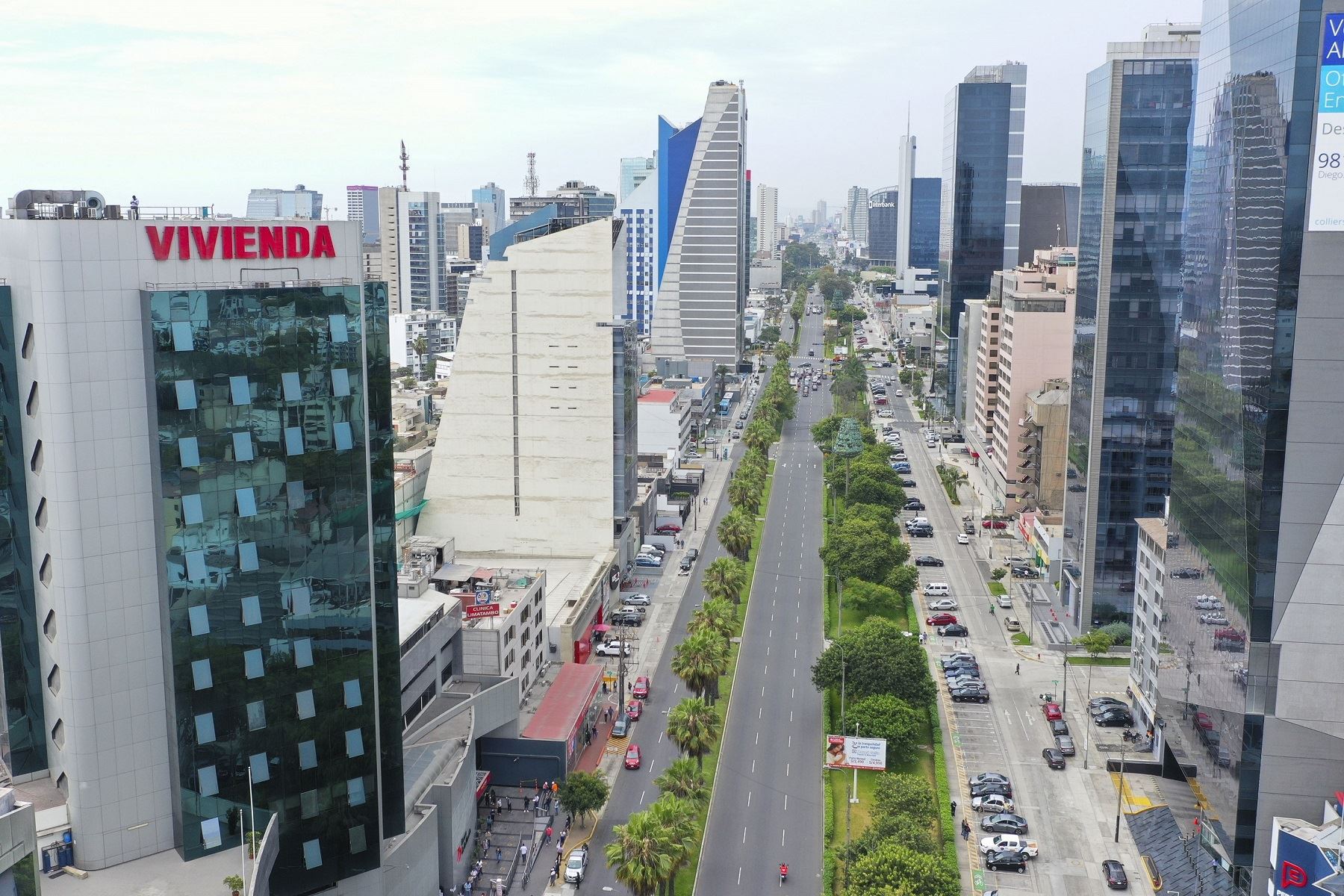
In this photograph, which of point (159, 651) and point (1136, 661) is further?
point (1136, 661)

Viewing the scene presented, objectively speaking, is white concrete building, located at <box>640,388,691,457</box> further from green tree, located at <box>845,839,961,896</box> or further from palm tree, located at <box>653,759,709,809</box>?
green tree, located at <box>845,839,961,896</box>

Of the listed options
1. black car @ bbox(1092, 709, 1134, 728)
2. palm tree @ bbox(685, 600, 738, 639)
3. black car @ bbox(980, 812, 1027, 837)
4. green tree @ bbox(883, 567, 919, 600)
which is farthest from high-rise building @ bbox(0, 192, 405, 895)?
green tree @ bbox(883, 567, 919, 600)

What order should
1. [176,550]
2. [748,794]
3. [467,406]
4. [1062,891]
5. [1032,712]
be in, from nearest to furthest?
[176,550] → [1062,891] → [748,794] → [1032,712] → [467,406]

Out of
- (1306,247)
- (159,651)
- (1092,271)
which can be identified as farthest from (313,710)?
(1092,271)

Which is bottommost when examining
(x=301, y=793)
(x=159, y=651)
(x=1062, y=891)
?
(x=1062, y=891)

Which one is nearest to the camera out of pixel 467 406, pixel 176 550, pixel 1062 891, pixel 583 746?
pixel 176 550

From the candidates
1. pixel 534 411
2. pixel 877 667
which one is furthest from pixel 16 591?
pixel 534 411

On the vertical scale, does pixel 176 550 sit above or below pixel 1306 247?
below

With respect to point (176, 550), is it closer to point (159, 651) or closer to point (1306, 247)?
point (159, 651)
